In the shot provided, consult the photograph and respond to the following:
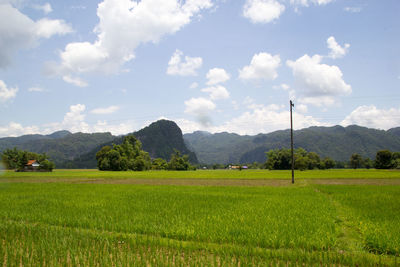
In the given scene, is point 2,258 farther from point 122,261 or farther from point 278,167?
point 278,167

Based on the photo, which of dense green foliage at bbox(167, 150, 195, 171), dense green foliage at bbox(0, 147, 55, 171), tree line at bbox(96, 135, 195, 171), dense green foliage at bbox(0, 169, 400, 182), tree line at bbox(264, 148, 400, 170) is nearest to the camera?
dense green foliage at bbox(0, 169, 400, 182)

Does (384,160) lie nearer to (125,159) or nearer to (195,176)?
(195,176)

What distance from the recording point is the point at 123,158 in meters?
107

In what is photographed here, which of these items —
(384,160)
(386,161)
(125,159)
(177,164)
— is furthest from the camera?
(177,164)

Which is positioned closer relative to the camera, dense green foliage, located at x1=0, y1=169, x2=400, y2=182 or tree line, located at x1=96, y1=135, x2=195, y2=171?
dense green foliage, located at x1=0, y1=169, x2=400, y2=182

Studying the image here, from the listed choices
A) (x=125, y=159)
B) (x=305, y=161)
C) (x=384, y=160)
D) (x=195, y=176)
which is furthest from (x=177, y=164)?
(x=384, y=160)

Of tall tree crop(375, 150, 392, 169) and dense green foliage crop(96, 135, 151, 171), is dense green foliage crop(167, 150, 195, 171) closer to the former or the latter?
dense green foliage crop(96, 135, 151, 171)

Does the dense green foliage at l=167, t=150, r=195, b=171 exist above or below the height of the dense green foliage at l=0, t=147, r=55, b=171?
below

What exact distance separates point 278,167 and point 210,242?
116 m

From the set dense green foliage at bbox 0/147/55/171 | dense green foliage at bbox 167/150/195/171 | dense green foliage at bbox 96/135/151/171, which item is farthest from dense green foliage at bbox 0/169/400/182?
dense green foliage at bbox 167/150/195/171

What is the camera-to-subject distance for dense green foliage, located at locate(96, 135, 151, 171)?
106 m

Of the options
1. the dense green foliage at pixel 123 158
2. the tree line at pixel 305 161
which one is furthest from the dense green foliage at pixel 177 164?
the tree line at pixel 305 161

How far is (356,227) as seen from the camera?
10.2 meters

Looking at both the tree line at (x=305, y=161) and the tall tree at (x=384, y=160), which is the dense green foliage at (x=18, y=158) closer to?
the tree line at (x=305, y=161)
